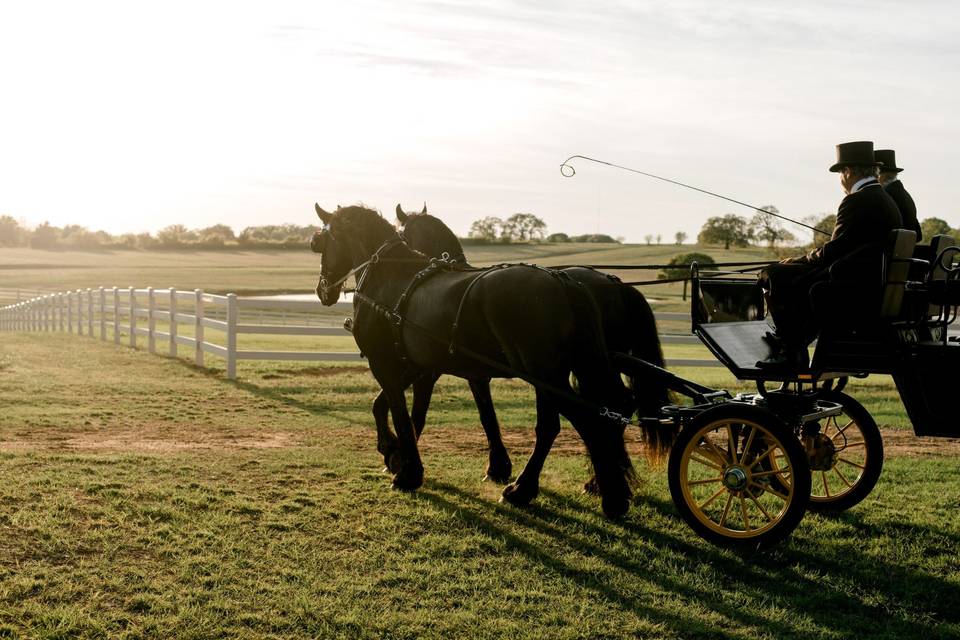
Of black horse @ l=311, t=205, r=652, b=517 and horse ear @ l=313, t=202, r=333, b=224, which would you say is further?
horse ear @ l=313, t=202, r=333, b=224

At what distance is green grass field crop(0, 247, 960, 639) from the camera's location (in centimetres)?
462

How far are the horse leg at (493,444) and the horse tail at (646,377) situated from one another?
1.29 meters

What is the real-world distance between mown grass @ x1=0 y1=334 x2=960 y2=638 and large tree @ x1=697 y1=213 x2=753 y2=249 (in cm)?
7115

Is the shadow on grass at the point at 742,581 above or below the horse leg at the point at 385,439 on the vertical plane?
below

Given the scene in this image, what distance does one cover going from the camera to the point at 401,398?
24.9ft

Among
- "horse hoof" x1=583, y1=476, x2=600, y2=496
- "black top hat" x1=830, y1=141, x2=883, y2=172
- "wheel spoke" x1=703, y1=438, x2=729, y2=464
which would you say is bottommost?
"horse hoof" x1=583, y1=476, x2=600, y2=496

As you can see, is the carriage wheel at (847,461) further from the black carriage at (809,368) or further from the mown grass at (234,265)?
the mown grass at (234,265)

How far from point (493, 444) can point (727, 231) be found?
247ft

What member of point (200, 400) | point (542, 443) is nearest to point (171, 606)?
point (542, 443)

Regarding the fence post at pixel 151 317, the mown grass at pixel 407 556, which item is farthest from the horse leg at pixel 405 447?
the fence post at pixel 151 317

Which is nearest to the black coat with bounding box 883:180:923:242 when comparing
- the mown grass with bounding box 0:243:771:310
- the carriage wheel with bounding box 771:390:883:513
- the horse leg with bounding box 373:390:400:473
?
the carriage wheel with bounding box 771:390:883:513

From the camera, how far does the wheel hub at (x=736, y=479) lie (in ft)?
18.7

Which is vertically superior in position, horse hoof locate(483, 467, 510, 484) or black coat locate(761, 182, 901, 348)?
black coat locate(761, 182, 901, 348)

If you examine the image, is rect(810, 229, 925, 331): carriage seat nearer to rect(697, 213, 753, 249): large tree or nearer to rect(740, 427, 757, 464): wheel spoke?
rect(740, 427, 757, 464): wheel spoke
